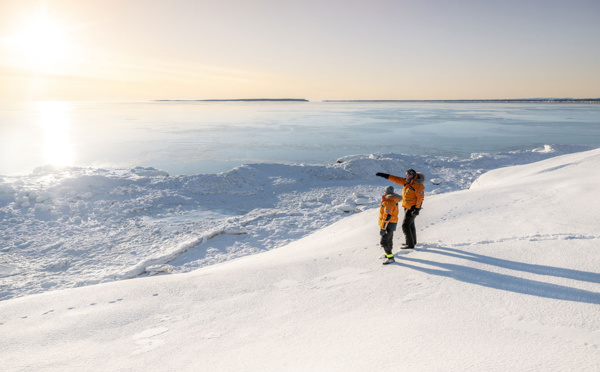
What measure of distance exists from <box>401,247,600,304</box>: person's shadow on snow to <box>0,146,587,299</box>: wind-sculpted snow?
15.2ft

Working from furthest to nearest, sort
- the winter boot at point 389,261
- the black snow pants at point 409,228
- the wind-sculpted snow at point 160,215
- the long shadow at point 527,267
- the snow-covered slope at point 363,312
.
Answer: the wind-sculpted snow at point 160,215 < the black snow pants at point 409,228 < the winter boot at point 389,261 < the long shadow at point 527,267 < the snow-covered slope at point 363,312

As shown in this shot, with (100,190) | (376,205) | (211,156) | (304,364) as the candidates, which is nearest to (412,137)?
(211,156)

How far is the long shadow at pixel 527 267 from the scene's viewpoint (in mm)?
3461

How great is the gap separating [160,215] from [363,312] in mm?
8598

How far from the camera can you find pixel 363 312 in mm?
3389

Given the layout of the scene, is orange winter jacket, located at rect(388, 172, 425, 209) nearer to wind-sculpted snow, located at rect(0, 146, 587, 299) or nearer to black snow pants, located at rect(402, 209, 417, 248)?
black snow pants, located at rect(402, 209, 417, 248)

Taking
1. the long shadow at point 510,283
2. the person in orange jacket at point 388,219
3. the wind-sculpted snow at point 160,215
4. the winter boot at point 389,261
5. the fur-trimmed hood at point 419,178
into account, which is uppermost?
the fur-trimmed hood at point 419,178

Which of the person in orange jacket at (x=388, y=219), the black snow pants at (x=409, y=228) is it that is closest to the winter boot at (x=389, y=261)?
the person in orange jacket at (x=388, y=219)

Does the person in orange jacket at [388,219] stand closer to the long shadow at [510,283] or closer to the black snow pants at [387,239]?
the black snow pants at [387,239]

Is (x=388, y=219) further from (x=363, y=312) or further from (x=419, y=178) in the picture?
(x=363, y=312)

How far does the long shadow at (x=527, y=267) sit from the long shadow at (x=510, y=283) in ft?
0.84

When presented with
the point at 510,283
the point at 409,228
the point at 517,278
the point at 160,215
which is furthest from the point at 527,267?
the point at 160,215

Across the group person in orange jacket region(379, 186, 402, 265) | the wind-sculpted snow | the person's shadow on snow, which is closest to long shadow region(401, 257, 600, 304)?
the person's shadow on snow

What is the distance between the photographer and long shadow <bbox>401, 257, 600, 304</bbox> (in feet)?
10.4
